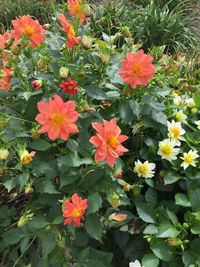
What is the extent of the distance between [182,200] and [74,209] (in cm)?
45

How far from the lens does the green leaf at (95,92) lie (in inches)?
64.3

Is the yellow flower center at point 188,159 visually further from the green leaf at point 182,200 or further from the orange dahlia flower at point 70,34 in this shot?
the orange dahlia flower at point 70,34

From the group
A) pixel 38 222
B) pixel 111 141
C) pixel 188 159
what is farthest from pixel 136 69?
pixel 38 222

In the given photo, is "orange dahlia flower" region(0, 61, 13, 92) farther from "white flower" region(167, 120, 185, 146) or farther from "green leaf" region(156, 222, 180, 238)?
"green leaf" region(156, 222, 180, 238)

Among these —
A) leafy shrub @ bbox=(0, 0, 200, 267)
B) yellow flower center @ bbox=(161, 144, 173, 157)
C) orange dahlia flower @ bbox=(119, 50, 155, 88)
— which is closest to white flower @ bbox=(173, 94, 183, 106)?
leafy shrub @ bbox=(0, 0, 200, 267)

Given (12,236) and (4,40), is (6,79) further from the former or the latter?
(12,236)

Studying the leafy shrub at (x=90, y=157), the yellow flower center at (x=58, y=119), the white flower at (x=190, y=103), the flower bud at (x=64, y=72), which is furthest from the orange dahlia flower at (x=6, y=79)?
the white flower at (x=190, y=103)

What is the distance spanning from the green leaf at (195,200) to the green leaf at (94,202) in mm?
354

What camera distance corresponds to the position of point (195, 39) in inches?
Result: 158

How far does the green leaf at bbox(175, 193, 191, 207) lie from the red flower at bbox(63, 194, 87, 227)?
39 cm

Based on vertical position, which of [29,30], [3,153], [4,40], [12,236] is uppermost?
[29,30]

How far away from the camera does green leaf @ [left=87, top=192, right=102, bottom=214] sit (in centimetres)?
152

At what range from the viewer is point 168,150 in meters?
1.76

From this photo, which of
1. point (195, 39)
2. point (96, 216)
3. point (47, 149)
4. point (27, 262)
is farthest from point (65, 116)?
point (195, 39)
